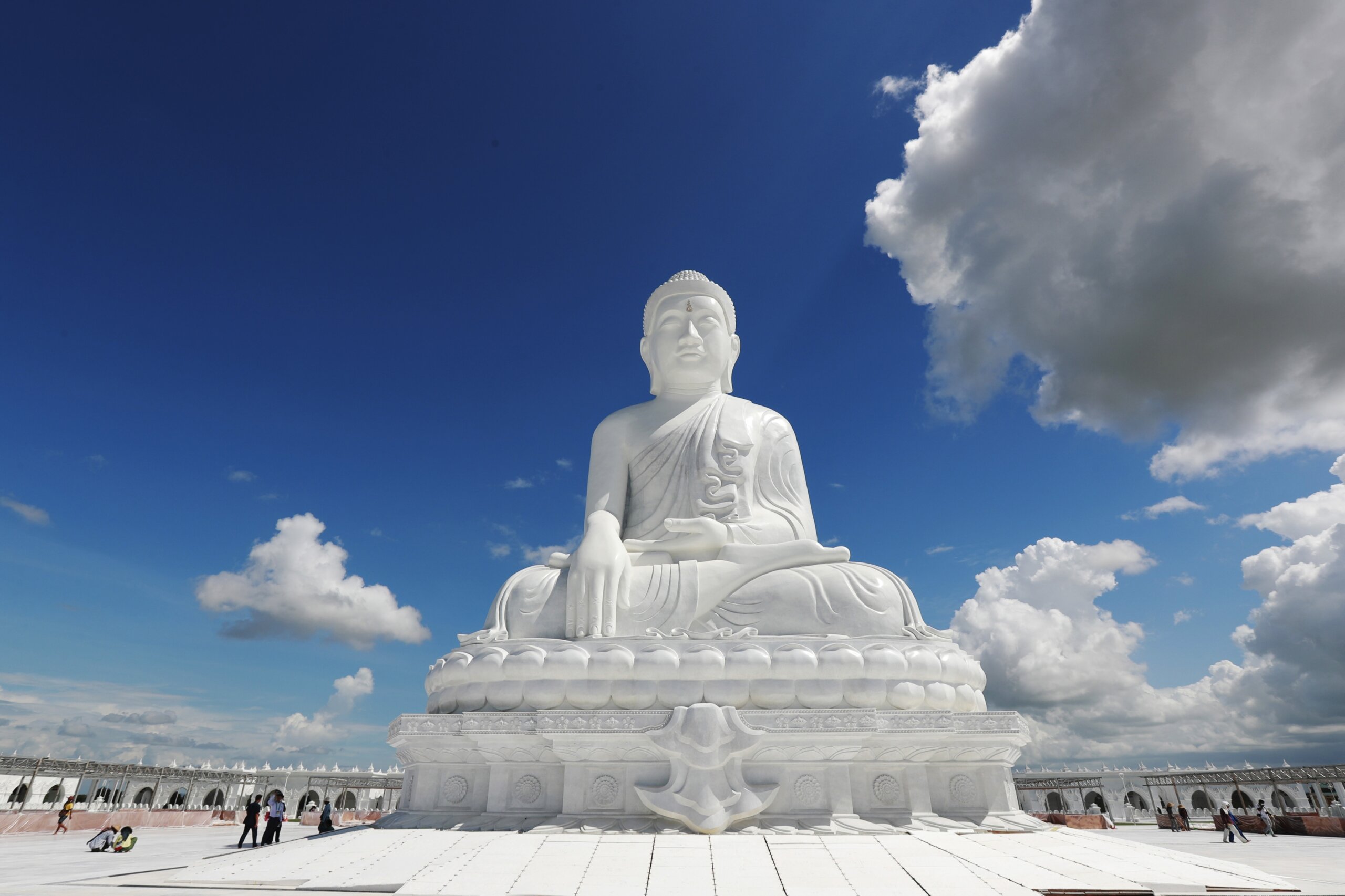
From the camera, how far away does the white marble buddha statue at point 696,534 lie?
7.20 metres

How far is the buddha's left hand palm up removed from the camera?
823 centimetres

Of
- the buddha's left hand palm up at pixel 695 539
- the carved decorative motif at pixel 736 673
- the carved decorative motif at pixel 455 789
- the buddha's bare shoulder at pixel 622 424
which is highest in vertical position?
the buddha's bare shoulder at pixel 622 424

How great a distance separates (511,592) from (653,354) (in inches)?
200

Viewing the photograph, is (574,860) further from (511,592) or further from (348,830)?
(511,592)

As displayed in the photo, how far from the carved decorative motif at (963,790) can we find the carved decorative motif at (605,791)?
9.44 ft

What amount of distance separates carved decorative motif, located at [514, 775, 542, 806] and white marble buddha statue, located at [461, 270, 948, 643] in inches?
52.6

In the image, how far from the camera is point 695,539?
8.24 m

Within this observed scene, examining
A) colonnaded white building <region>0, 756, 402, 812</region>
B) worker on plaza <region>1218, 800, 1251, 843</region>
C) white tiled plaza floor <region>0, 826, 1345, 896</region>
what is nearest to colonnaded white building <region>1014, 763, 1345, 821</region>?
worker on plaza <region>1218, 800, 1251, 843</region>

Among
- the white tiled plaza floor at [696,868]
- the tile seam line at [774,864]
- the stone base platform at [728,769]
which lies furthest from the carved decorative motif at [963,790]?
the tile seam line at [774,864]

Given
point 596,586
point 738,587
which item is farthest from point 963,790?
point 596,586

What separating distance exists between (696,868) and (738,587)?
344cm

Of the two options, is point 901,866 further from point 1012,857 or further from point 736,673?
point 736,673

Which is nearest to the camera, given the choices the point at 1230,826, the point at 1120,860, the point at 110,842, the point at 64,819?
the point at 1120,860

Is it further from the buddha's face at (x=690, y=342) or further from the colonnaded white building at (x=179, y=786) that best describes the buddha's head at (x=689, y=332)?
the colonnaded white building at (x=179, y=786)
